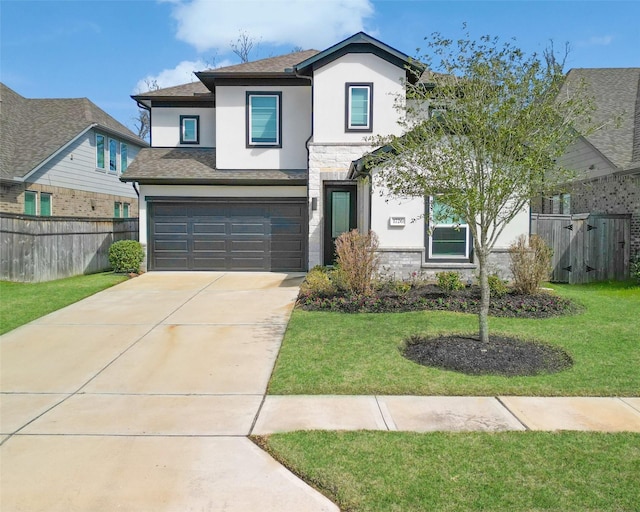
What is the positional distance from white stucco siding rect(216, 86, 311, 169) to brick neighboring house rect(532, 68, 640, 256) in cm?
762

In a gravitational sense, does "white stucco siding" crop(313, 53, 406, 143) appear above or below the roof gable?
below

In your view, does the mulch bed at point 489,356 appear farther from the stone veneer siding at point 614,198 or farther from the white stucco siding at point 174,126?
the white stucco siding at point 174,126

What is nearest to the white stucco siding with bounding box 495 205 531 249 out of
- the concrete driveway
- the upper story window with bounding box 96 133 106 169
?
the concrete driveway

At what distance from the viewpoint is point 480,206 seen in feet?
21.8

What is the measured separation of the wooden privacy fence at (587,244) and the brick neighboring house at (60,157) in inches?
660

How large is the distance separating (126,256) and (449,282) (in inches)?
372

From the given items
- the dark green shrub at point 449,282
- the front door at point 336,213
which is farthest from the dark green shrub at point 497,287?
the front door at point 336,213

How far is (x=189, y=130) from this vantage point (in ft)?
57.7

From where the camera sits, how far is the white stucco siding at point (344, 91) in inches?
579

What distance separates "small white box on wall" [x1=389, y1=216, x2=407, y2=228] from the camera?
12047 millimetres

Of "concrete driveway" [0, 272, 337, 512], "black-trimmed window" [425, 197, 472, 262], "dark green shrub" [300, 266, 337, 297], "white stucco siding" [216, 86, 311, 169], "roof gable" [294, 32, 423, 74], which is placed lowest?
"concrete driveway" [0, 272, 337, 512]

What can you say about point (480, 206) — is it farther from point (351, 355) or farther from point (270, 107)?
point (270, 107)

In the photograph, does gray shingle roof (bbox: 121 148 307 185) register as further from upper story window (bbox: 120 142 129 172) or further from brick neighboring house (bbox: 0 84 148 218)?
upper story window (bbox: 120 142 129 172)

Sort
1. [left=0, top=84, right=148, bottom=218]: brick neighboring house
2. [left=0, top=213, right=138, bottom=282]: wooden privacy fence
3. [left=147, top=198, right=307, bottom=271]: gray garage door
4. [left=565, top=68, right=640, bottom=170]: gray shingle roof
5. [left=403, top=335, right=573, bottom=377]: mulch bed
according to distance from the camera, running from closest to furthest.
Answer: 1. [left=403, top=335, right=573, bottom=377]: mulch bed
2. [left=0, top=213, right=138, bottom=282]: wooden privacy fence
3. [left=565, top=68, right=640, bottom=170]: gray shingle roof
4. [left=147, top=198, right=307, bottom=271]: gray garage door
5. [left=0, top=84, right=148, bottom=218]: brick neighboring house
